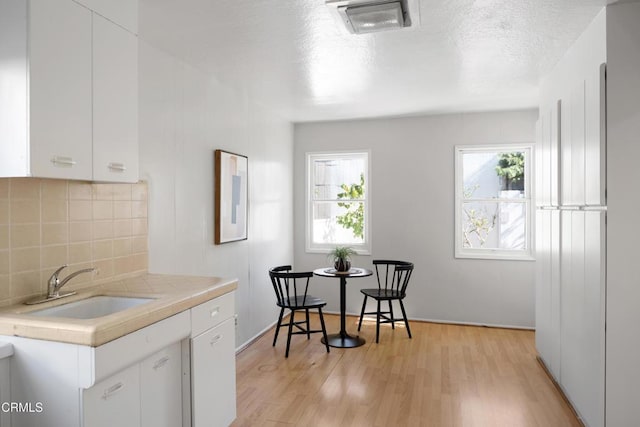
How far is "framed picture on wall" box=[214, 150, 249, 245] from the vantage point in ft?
11.9

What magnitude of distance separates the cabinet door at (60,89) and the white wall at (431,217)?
3741 millimetres

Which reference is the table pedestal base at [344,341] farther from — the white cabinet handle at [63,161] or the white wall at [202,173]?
the white cabinet handle at [63,161]

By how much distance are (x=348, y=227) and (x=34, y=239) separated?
153 inches

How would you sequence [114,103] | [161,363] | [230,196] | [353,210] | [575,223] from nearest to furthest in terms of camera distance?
[161,363]
[114,103]
[575,223]
[230,196]
[353,210]

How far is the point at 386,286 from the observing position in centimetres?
498

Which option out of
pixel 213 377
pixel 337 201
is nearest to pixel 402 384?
pixel 213 377

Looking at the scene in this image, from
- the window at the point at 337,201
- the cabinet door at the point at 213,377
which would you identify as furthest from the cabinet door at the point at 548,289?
the cabinet door at the point at 213,377

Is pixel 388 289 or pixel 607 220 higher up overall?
pixel 607 220

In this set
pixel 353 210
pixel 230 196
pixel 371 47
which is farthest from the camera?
pixel 353 210

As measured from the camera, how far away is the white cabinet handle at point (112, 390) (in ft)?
5.49

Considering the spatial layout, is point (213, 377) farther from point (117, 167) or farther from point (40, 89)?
point (40, 89)

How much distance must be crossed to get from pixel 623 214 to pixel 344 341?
2729 millimetres

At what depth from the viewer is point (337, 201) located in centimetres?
553

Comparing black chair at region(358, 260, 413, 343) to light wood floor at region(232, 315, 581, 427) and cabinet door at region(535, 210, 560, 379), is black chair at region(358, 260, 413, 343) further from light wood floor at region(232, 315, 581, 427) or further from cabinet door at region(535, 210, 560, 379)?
cabinet door at region(535, 210, 560, 379)
